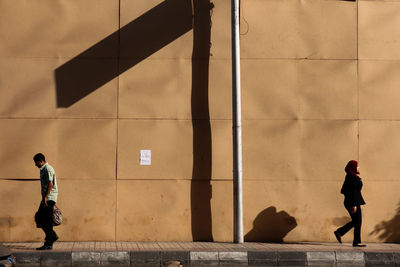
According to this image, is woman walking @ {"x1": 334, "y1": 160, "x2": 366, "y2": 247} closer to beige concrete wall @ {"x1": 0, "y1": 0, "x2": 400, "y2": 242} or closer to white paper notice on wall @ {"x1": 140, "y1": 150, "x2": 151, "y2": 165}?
beige concrete wall @ {"x1": 0, "y1": 0, "x2": 400, "y2": 242}

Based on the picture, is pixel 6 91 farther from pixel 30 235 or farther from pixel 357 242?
pixel 357 242

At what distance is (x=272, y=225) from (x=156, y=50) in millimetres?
4063

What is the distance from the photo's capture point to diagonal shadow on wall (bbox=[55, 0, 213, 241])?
13.4m

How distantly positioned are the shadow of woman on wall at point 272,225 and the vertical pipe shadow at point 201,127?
2.99 ft

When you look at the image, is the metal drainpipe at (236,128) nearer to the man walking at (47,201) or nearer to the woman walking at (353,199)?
the woman walking at (353,199)

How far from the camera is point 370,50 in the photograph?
13.8m

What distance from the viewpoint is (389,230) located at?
536 inches

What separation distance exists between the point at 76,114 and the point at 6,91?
1.39m

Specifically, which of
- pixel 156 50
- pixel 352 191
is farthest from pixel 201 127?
pixel 352 191

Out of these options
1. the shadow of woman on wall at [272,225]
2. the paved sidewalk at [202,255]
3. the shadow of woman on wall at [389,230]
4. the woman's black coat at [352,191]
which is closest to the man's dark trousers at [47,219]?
the paved sidewalk at [202,255]

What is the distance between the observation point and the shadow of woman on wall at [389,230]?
13.6 m

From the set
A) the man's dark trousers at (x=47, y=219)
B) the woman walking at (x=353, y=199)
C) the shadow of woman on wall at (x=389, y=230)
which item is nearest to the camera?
the man's dark trousers at (x=47, y=219)

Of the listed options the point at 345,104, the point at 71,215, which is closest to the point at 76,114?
the point at 71,215

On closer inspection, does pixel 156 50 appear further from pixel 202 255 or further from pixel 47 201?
pixel 202 255
